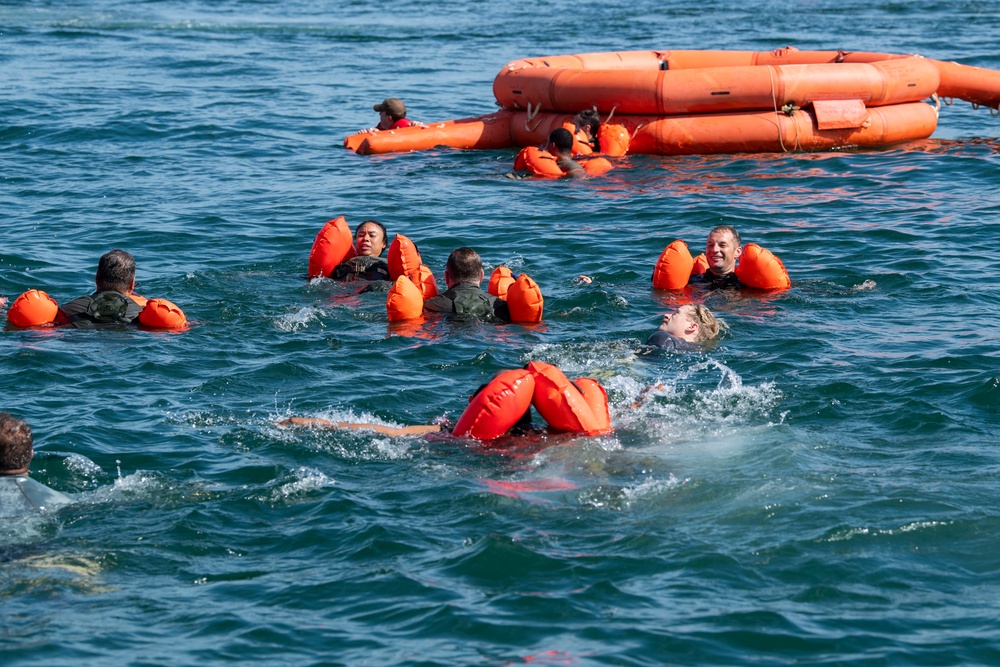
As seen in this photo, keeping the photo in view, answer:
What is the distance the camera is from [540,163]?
16906 mm

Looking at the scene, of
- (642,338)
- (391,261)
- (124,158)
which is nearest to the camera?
(642,338)

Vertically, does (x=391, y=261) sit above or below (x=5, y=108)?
below

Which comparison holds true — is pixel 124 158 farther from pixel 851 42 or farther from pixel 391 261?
pixel 851 42

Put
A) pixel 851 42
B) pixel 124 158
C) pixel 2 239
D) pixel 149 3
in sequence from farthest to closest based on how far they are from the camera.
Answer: pixel 149 3
pixel 851 42
pixel 124 158
pixel 2 239

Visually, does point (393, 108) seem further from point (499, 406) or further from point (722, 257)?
point (499, 406)

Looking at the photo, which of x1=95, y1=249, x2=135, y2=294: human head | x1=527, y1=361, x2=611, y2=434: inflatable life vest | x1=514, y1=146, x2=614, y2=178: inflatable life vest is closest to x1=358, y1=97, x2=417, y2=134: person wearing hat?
x1=514, y1=146, x2=614, y2=178: inflatable life vest

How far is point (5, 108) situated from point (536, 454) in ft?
53.1

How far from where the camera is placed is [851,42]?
91.5ft

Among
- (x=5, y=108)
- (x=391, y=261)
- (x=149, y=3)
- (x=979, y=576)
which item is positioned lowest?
(x=979, y=576)

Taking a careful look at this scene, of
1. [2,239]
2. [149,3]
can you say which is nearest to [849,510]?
[2,239]

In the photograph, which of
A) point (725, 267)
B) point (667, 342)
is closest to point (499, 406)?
point (667, 342)

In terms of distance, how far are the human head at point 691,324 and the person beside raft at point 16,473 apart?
506 centimetres

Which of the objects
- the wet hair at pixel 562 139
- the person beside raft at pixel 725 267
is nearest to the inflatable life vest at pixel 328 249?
the person beside raft at pixel 725 267

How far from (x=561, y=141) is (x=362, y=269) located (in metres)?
5.65
